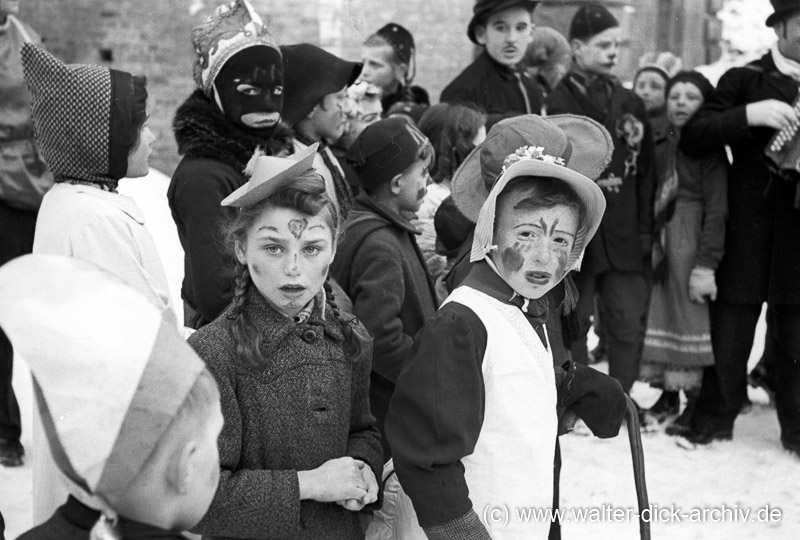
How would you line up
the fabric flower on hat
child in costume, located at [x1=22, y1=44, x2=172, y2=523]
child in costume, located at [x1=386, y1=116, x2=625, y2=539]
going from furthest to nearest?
child in costume, located at [x1=22, y1=44, x2=172, y2=523] → the fabric flower on hat → child in costume, located at [x1=386, y1=116, x2=625, y2=539]

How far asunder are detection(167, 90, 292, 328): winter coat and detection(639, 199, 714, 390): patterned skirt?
8.47ft

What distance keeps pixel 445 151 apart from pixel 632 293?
1.73 m

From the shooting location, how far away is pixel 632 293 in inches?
201

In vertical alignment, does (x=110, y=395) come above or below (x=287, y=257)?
above

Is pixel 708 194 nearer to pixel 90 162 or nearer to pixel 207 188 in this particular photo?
pixel 207 188

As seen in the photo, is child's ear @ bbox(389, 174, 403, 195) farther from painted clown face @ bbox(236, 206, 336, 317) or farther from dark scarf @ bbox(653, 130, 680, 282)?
dark scarf @ bbox(653, 130, 680, 282)

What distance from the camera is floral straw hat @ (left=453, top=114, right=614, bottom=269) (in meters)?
2.19

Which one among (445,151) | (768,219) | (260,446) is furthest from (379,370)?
(768,219)

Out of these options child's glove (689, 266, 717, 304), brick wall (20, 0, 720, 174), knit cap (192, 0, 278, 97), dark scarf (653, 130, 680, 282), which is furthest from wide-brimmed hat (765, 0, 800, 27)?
brick wall (20, 0, 720, 174)

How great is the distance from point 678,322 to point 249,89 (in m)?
2.82

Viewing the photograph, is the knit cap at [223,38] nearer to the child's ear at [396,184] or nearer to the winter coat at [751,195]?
the child's ear at [396,184]

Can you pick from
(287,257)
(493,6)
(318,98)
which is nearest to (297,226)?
(287,257)

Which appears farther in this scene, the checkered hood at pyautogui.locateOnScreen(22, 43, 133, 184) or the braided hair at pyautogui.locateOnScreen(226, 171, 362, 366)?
the checkered hood at pyautogui.locateOnScreen(22, 43, 133, 184)

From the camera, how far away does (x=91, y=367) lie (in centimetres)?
130
